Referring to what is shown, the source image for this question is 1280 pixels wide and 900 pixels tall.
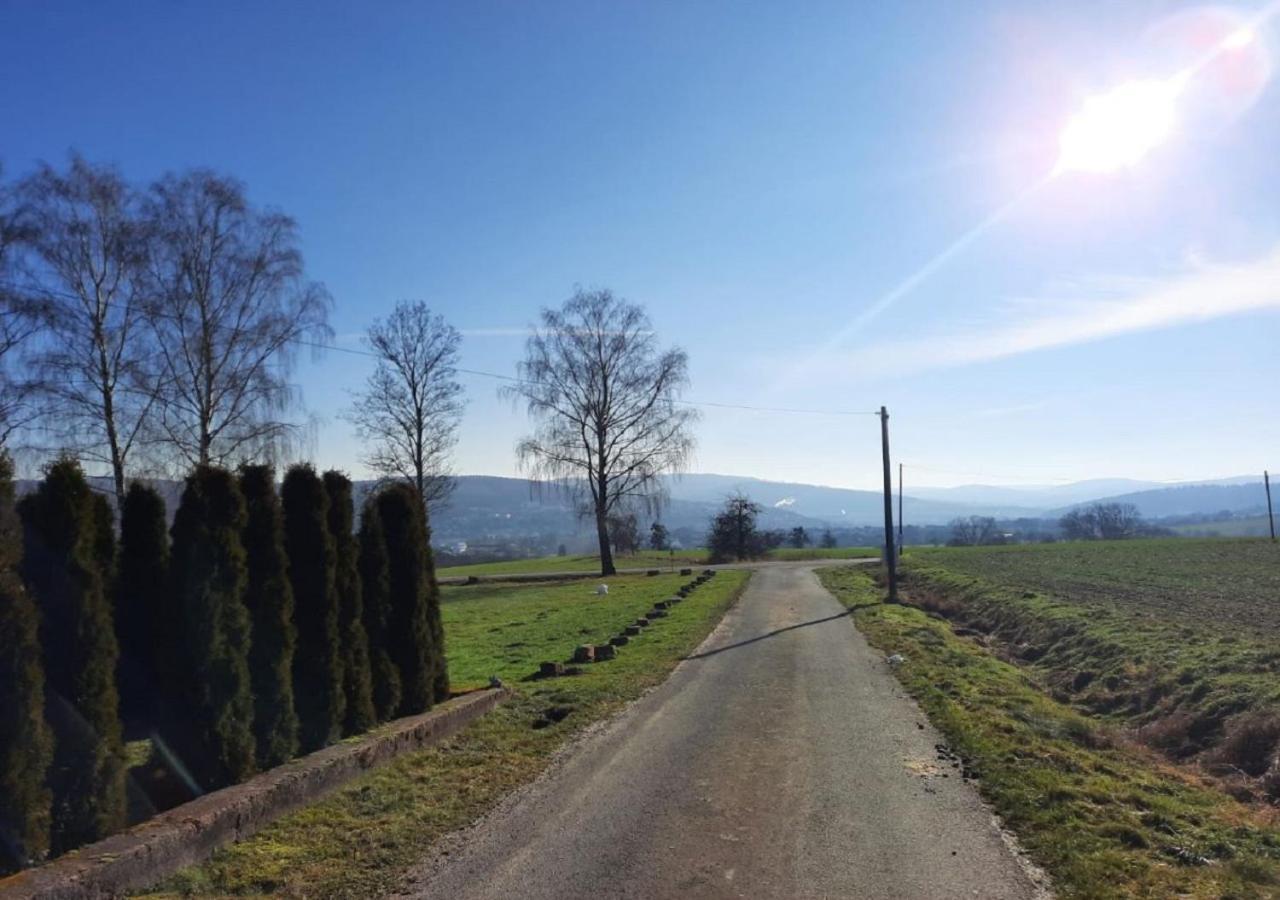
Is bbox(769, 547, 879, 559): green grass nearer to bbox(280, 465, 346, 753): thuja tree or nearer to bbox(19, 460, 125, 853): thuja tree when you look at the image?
bbox(280, 465, 346, 753): thuja tree

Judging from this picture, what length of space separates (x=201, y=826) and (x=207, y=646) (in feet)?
4.16

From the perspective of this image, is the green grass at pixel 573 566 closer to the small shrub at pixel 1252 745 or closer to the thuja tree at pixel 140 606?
the small shrub at pixel 1252 745

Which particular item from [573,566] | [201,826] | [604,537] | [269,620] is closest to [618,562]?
[573,566]

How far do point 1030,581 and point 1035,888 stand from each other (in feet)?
96.6

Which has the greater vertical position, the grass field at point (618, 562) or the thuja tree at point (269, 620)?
the thuja tree at point (269, 620)

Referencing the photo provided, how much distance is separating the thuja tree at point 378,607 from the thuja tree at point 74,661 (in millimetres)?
3404

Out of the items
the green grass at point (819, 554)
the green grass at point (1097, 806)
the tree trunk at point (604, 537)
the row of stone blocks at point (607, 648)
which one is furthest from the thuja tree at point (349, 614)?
the green grass at point (819, 554)

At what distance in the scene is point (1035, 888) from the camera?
4.80 meters

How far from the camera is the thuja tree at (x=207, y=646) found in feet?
19.5

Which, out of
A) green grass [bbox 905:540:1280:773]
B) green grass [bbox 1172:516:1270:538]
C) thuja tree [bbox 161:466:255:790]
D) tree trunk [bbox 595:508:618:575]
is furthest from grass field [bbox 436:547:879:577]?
green grass [bbox 1172:516:1270:538]

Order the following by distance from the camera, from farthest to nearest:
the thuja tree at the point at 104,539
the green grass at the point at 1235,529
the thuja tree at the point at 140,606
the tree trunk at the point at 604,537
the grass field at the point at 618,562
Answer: the green grass at the point at 1235,529, the grass field at the point at 618,562, the tree trunk at the point at 604,537, the thuja tree at the point at 140,606, the thuja tree at the point at 104,539

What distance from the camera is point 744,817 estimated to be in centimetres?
608

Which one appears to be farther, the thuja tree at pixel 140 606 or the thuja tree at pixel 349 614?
the thuja tree at pixel 349 614

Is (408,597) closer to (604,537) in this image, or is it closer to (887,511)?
(887,511)
